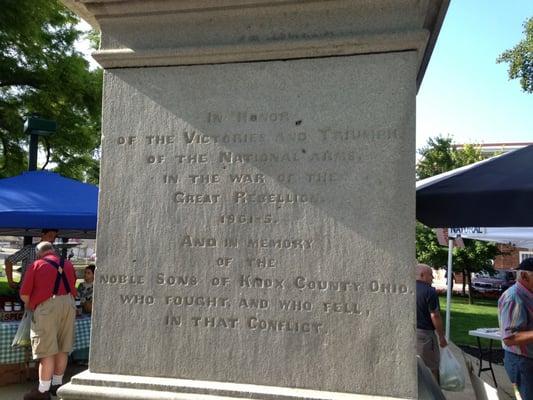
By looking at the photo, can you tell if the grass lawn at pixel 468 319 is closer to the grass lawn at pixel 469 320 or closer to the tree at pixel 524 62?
the grass lawn at pixel 469 320

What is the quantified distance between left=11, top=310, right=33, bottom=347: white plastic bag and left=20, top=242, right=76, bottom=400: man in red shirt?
0.37 m

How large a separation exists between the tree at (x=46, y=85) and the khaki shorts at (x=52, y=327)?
14492 millimetres

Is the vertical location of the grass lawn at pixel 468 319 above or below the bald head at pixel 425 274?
below

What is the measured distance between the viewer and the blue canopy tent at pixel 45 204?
27.1 ft

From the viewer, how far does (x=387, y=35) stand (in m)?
2.95

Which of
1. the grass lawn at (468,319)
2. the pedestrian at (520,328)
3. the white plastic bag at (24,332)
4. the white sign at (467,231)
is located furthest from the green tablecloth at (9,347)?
the white sign at (467,231)

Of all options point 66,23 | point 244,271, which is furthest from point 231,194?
point 66,23

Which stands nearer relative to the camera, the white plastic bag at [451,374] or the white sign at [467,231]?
the white plastic bag at [451,374]

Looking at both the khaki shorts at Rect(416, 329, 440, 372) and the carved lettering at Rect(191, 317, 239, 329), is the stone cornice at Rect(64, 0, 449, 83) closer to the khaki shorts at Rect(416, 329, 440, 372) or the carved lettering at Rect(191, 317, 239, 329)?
the carved lettering at Rect(191, 317, 239, 329)

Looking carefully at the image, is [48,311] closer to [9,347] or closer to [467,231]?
[9,347]

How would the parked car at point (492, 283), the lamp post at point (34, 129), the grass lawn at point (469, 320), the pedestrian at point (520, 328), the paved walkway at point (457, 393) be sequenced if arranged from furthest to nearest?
the parked car at point (492, 283) → the grass lawn at point (469, 320) → the lamp post at point (34, 129) → the paved walkway at point (457, 393) → the pedestrian at point (520, 328)

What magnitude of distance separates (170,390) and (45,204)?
6.55 metres

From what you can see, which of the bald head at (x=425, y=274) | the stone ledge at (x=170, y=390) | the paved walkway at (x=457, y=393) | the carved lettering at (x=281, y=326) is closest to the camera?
the stone ledge at (x=170, y=390)

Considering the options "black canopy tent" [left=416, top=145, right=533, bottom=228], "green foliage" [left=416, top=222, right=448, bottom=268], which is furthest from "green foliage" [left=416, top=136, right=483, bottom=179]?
"black canopy tent" [left=416, top=145, right=533, bottom=228]
